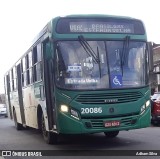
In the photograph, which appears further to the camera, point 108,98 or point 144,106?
point 144,106

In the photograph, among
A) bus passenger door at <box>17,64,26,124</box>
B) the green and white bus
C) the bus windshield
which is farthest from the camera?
bus passenger door at <box>17,64,26,124</box>

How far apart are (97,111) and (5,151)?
120 inches

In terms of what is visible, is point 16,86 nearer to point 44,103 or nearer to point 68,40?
point 44,103

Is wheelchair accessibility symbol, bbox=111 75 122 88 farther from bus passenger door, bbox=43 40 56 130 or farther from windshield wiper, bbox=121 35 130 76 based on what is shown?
bus passenger door, bbox=43 40 56 130

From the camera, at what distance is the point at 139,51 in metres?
11.0

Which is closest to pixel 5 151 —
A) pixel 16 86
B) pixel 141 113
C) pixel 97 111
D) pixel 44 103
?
pixel 44 103

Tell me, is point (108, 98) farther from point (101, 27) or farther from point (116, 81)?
point (101, 27)

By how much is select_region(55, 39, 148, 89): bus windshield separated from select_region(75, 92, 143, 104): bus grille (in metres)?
0.21

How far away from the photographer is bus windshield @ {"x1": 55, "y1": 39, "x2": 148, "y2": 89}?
10422 millimetres

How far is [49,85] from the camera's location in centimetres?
1134

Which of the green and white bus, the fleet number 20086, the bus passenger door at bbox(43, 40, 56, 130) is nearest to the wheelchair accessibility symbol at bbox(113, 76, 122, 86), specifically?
the green and white bus

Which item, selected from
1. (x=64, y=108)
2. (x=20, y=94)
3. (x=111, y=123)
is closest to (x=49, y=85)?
(x=64, y=108)

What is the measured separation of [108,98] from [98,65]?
87 centimetres

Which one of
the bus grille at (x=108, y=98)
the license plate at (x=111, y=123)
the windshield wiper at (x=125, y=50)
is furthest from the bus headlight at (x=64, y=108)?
the windshield wiper at (x=125, y=50)
